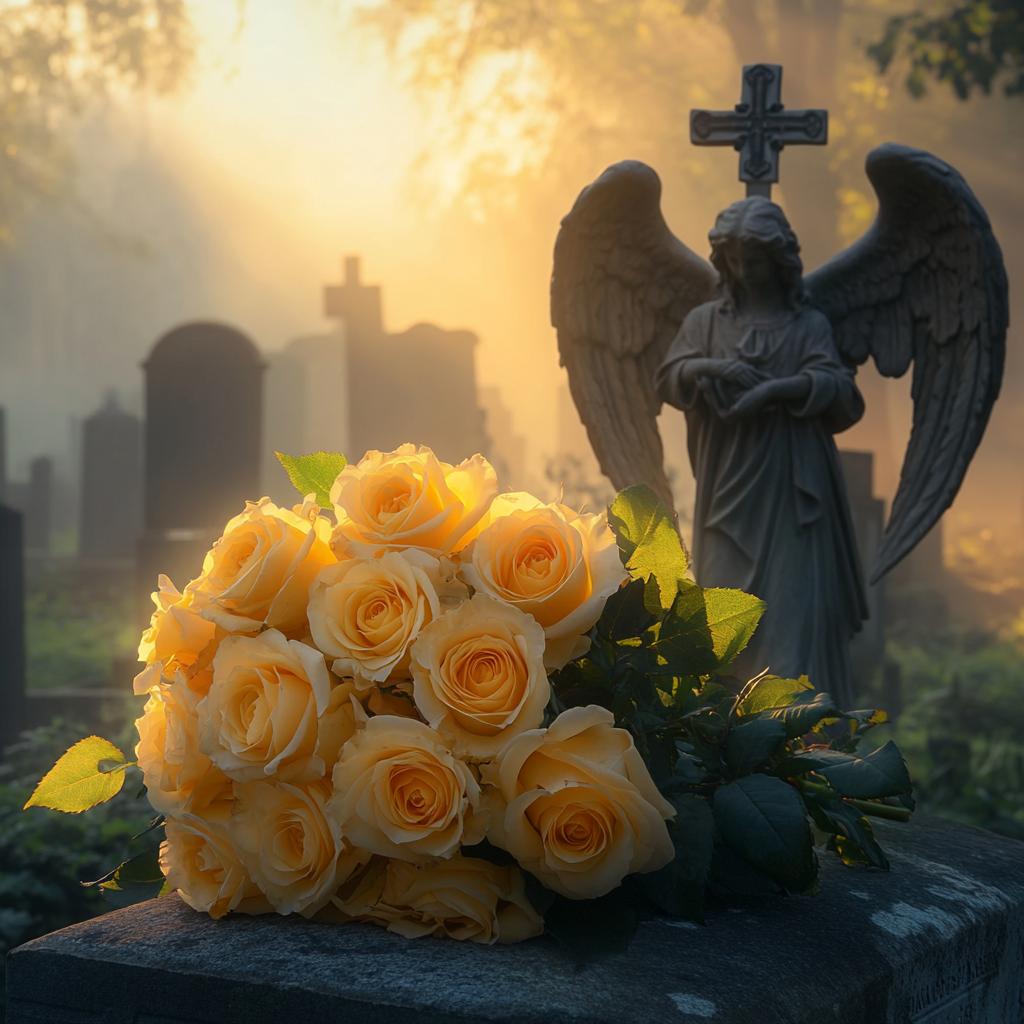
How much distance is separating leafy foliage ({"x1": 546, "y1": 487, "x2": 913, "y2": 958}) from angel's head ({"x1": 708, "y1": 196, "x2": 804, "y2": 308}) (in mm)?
2205

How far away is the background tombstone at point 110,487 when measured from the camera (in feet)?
45.0

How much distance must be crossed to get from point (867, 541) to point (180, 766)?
8.04 m

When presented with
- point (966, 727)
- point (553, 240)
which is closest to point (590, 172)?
point (553, 240)

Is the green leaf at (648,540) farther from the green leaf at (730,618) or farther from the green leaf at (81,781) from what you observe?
the green leaf at (81,781)

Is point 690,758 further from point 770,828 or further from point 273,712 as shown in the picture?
point 273,712

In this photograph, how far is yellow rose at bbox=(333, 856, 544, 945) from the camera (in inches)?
41.9

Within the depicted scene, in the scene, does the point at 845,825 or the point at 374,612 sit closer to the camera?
the point at 374,612

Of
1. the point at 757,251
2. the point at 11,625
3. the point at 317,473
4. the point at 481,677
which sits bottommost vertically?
the point at 11,625

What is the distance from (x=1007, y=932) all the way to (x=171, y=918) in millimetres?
1038

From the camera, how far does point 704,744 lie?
48.6 inches

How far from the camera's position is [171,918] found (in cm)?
118

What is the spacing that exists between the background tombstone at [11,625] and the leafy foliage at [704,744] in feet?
18.5

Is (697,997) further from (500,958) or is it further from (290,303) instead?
(290,303)

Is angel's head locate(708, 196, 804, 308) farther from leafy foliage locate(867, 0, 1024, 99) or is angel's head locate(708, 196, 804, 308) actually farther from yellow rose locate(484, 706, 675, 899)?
leafy foliage locate(867, 0, 1024, 99)
